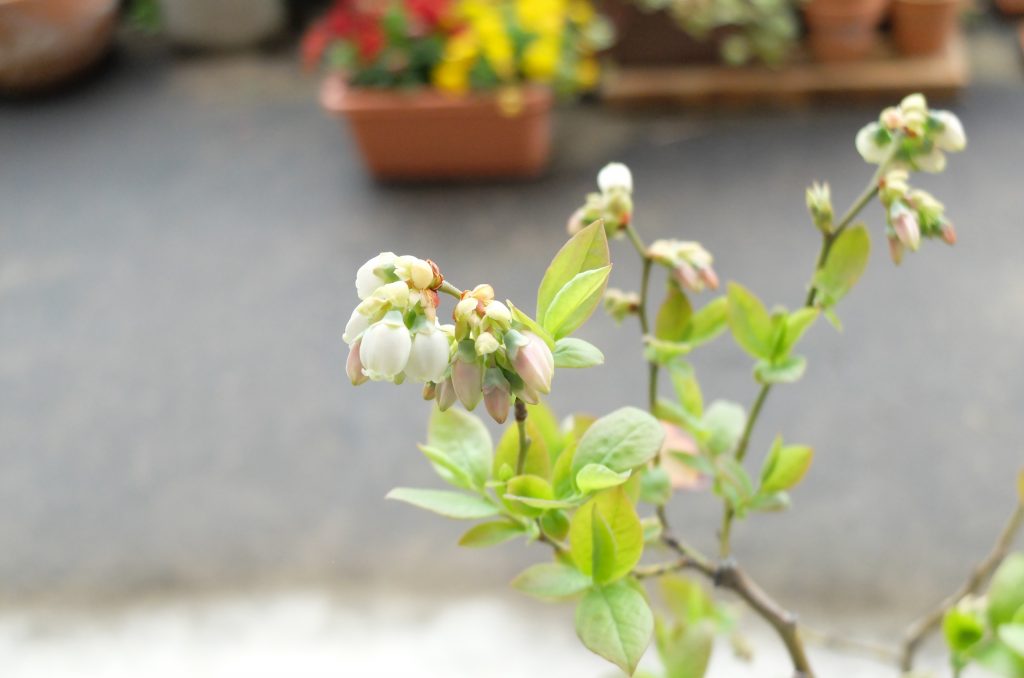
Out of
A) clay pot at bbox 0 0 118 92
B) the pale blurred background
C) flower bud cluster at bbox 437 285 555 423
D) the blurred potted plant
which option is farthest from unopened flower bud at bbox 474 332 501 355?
clay pot at bbox 0 0 118 92

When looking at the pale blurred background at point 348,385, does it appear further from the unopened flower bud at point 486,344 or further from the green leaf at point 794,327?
the unopened flower bud at point 486,344

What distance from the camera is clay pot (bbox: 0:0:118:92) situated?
→ 250 cm

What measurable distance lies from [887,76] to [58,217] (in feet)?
6.25

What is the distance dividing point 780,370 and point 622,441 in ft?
0.53

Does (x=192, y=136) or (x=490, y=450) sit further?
(x=192, y=136)

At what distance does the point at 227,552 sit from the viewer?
1.49 m

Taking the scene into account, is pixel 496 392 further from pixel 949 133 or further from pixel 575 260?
pixel 949 133

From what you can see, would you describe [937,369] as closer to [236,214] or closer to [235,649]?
[235,649]

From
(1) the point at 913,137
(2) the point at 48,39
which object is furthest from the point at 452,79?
(1) the point at 913,137

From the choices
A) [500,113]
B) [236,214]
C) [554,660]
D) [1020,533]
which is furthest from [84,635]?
[1020,533]

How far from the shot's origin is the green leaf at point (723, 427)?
644mm

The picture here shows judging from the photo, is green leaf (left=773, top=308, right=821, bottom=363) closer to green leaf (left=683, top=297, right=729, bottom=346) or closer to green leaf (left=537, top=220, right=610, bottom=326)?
green leaf (left=683, top=297, right=729, bottom=346)

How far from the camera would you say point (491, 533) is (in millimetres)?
521

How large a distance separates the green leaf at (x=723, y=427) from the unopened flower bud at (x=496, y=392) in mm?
270
